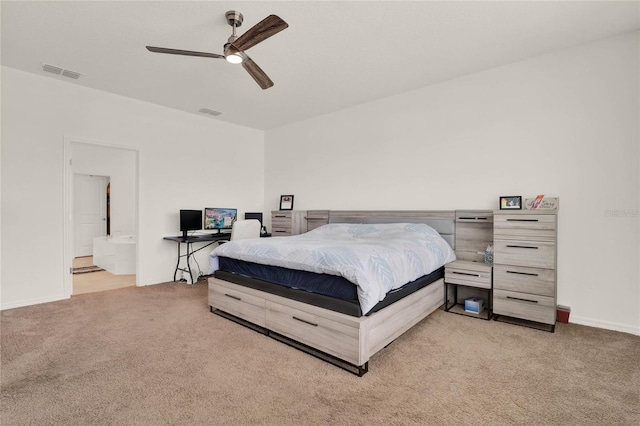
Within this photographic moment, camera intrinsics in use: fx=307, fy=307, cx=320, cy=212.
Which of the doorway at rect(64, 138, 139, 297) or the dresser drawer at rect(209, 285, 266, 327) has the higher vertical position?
the doorway at rect(64, 138, 139, 297)

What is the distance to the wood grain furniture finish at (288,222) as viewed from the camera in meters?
5.14

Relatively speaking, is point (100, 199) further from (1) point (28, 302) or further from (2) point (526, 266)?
(2) point (526, 266)

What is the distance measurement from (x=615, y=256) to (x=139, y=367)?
4.22m

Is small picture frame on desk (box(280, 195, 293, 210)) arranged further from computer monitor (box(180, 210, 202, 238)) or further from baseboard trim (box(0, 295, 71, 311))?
baseboard trim (box(0, 295, 71, 311))

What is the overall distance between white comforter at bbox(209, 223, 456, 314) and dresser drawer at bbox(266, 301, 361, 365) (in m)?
0.24

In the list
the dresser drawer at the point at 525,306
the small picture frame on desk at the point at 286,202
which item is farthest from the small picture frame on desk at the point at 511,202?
the small picture frame on desk at the point at 286,202

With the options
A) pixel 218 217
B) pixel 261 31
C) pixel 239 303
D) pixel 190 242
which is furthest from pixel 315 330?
pixel 218 217

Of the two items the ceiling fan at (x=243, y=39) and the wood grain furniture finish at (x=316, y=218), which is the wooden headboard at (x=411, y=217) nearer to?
the wood grain furniture finish at (x=316, y=218)

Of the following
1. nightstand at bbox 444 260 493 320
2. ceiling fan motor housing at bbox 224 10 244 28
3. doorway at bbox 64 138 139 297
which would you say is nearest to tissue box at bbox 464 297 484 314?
nightstand at bbox 444 260 493 320

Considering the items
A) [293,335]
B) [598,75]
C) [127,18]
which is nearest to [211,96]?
[127,18]

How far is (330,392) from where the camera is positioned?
1935 millimetres

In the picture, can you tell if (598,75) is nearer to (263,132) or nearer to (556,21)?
(556,21)

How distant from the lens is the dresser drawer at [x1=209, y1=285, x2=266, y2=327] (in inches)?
110

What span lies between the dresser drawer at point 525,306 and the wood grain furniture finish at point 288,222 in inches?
120
